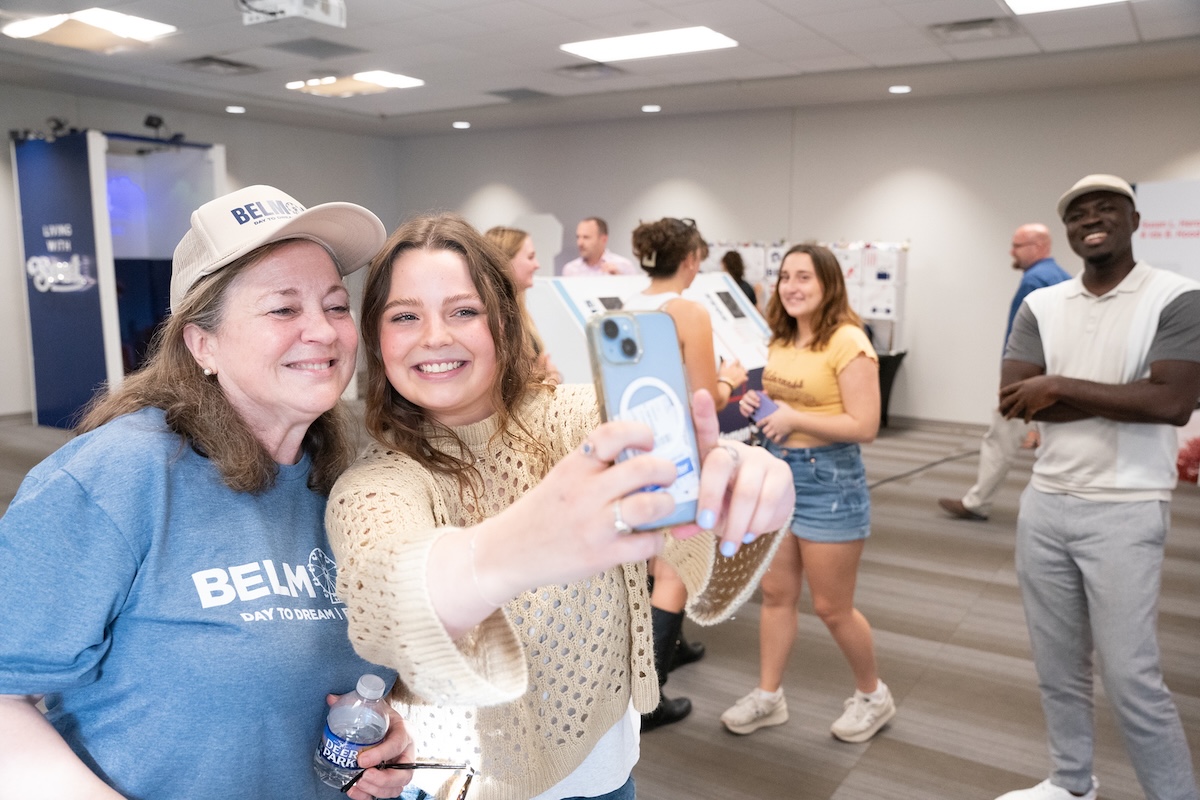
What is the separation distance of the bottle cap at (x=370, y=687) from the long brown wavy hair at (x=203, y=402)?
28cm

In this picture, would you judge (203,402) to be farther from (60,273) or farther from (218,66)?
(60,273)

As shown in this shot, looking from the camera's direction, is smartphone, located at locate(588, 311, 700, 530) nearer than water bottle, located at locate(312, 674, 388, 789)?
Yes

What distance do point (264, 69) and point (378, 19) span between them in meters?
2.31

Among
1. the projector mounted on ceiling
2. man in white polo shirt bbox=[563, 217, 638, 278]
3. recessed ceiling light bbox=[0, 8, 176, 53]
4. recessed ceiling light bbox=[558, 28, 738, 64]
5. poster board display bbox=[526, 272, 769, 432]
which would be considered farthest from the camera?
recessed ceiling light bbox=[558, 28, 738, 64]

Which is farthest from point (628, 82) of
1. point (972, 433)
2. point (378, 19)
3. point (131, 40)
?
point (972, 433)

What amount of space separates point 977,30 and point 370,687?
6.71m

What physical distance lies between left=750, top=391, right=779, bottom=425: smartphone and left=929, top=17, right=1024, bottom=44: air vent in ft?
15.1

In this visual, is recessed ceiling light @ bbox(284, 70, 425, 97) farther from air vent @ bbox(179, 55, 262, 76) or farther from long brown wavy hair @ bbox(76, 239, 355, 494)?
long brown wavy hair @ bbox(76, 239, 355, 494)

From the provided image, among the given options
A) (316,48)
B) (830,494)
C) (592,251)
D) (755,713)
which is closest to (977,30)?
(592,251)

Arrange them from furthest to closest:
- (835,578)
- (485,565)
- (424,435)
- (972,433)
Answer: (972,433) → (835,578) → (424,435) → (485,565)

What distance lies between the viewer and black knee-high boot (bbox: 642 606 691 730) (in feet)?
9.57

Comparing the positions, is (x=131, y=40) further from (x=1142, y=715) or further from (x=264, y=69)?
(x=1142, y=715)

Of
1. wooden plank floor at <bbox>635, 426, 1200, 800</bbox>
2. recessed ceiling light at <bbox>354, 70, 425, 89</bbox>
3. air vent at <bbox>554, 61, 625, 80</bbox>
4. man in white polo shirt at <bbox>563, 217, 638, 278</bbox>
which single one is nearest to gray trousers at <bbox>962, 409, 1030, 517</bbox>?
wooden plank floor at <bbox>635, 426, 1200, 800</bbox>

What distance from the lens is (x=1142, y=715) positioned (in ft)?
7.11
